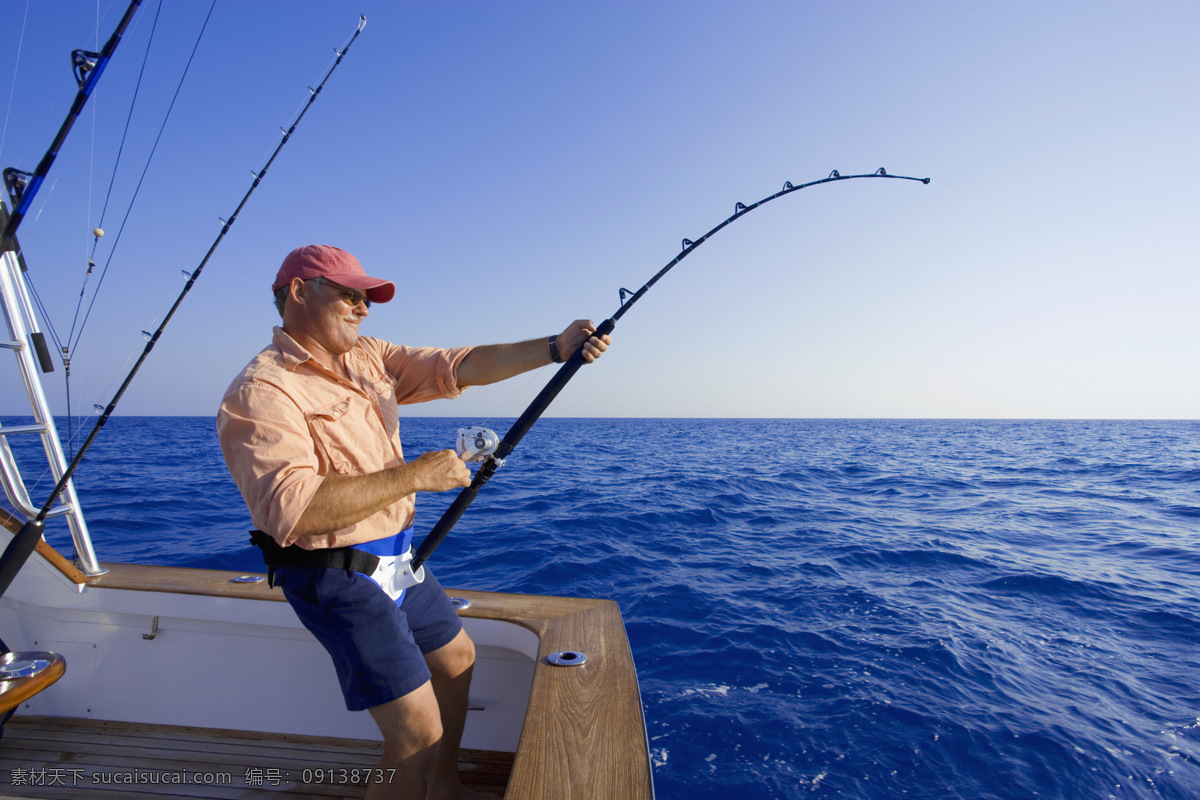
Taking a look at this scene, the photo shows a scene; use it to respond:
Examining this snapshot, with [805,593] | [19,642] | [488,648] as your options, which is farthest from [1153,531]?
[19,642]

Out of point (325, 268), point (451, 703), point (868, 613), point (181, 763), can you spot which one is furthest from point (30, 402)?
point (868, 613)

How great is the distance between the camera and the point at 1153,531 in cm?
734

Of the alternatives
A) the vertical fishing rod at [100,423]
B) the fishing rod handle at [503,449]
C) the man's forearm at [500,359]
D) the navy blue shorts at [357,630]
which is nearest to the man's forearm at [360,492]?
the navy blue shorts at [357,630]

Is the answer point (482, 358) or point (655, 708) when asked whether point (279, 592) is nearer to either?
point (482, 358)

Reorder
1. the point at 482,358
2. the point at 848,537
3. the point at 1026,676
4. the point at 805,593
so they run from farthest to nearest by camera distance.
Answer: the point at 848,537, the point at 805,593, the point at 1026,676, the point at 482,358

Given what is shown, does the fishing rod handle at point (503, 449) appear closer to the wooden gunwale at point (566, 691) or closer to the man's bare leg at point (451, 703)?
the man's bare leg at point (451, 703)

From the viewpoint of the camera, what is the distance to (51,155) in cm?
210

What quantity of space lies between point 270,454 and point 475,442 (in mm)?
533

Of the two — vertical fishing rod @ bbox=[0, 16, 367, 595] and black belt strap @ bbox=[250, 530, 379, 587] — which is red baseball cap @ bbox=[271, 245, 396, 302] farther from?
vertical fishing rod @ bbox=[0, 16, 367, 595]

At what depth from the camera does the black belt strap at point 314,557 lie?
146cm

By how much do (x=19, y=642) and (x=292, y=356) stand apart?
2.22 meters

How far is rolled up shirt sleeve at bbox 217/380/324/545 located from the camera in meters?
1.28

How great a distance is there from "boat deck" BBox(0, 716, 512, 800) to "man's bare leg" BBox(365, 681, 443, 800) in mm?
722

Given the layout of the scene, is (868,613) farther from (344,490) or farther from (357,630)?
(344,490)
